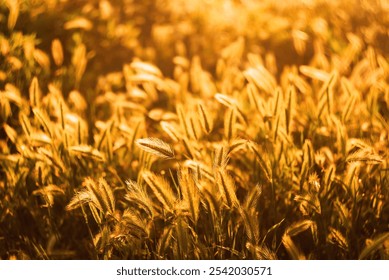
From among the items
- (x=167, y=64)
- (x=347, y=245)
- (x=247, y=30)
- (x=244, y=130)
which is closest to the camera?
(x=347, y=245)

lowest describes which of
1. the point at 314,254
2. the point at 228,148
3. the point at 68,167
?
the point at 314,254

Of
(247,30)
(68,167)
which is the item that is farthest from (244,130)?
(247,30)

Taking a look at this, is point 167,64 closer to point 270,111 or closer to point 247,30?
point 247,30

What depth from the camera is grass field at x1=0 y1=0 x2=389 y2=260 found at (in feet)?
3.62

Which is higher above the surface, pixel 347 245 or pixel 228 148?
pixel 228 148

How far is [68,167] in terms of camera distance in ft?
4.37

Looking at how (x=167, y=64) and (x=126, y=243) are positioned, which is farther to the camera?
(x=167, y=64)

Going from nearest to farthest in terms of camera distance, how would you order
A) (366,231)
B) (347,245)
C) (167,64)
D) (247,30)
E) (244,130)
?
(347,245) → (366,231) → (244,130) → (167,64) → (247,30)

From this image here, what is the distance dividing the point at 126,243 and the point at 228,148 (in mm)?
340

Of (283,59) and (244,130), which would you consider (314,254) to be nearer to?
(244,130)

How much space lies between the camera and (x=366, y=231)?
48.7 inches

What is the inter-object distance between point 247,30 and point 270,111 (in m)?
1.07

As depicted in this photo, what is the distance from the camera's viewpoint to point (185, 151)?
1292 mm

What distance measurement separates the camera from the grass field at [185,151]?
3.62ft
